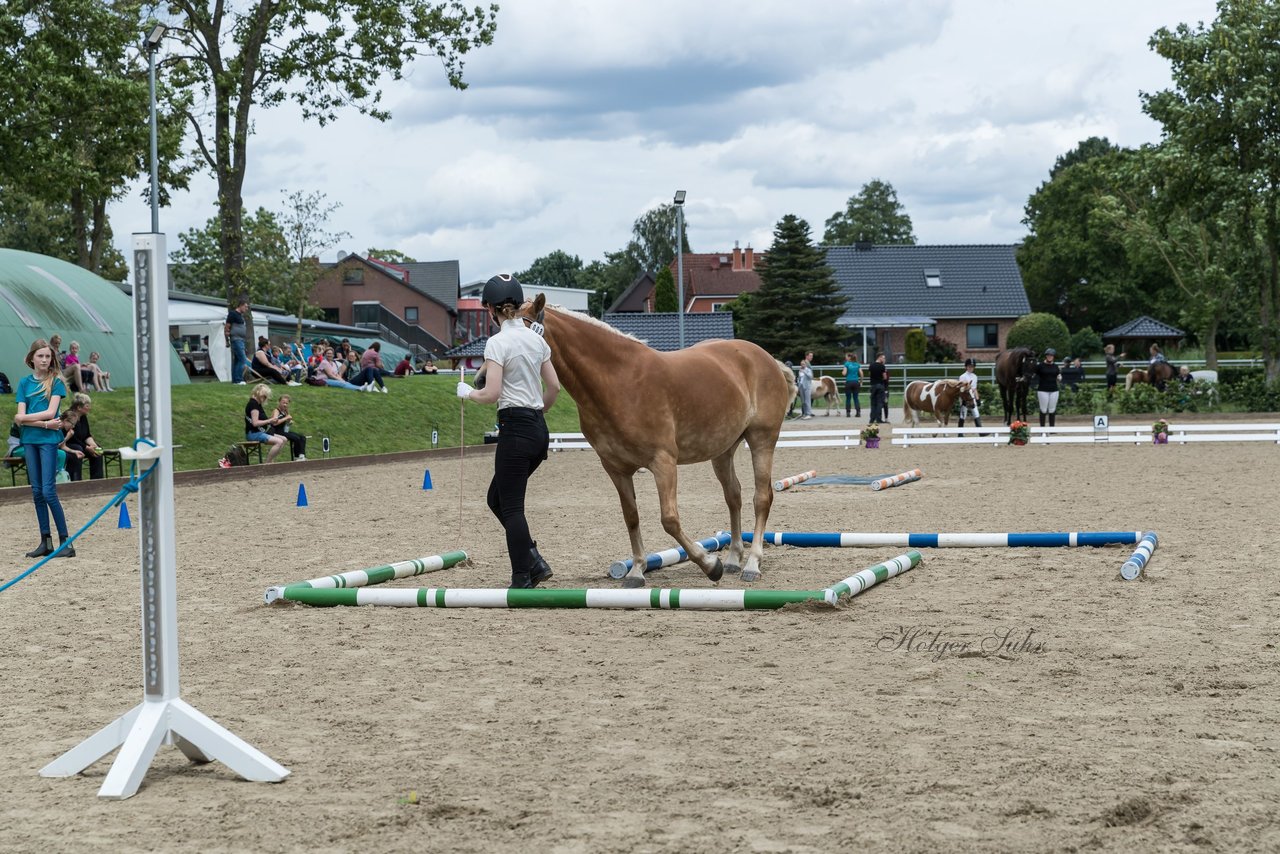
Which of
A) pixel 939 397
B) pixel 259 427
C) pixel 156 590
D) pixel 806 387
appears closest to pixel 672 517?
pixel 156 590

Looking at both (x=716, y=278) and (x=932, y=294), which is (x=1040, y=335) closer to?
(x=932, y=294)

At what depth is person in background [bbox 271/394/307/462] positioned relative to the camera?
71.4 ft

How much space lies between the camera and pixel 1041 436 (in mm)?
25062

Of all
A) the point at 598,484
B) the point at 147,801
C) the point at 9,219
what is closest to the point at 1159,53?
the point at 598,484

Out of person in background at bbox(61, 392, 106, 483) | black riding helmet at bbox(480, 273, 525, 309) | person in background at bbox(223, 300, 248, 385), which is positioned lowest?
person in background at bbox(61, 392, 106, 483)

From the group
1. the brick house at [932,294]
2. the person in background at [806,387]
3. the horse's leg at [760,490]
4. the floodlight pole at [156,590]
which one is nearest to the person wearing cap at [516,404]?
the horse's leg at [760,490]

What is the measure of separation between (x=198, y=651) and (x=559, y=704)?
236 cm

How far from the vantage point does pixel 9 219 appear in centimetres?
7956

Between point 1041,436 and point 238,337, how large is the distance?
661 inches

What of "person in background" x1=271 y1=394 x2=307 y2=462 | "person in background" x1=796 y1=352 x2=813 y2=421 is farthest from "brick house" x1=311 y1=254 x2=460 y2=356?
"person in background" x1=271 y1=394 x2=307 y2=462

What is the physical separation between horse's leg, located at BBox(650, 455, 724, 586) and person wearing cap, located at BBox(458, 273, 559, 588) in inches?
30.6

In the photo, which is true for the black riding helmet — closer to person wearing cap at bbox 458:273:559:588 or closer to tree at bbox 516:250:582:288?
person wearing cap at bbox 458:273:559:588

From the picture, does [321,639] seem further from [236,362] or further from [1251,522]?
[236,362]

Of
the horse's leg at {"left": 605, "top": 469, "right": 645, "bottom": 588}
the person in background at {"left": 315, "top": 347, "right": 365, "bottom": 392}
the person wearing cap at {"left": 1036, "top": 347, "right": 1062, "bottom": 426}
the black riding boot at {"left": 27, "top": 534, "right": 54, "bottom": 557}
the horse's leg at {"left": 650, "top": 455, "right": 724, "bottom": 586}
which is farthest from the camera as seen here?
the person in background at {"left": 315, "top": 347, "right": 365, "bottom": 392}
